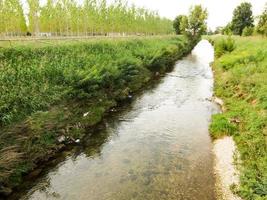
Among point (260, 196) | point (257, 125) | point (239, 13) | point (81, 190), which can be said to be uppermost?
point (239, 13)

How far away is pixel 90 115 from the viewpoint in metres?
16.5

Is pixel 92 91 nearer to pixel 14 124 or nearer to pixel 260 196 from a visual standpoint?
pixel 14 124

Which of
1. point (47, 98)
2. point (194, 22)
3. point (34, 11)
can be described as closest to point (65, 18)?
point (34, 11)

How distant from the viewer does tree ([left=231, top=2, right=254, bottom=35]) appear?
63250 millimetres

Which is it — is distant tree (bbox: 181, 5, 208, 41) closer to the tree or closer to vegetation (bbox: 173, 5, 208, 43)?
vegetation (bbox: 173, 5, 208, 43)

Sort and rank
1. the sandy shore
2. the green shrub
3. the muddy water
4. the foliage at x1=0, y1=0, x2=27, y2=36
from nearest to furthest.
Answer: the sandy shore < the muddy water < the green shrub < the foliage at x1=0, y1=0, x2=27, y2=36

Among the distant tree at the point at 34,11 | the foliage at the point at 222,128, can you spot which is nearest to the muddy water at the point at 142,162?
the foliage at the point at 222,128

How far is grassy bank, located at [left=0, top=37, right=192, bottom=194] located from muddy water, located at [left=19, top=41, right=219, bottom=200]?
1.04 m

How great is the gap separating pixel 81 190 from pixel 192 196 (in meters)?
4.01

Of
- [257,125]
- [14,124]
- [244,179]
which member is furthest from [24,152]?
[257,125]

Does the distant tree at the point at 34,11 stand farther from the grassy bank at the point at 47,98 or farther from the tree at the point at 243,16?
the tree at the point at 243,16

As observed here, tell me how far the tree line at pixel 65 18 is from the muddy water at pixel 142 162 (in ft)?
93.1

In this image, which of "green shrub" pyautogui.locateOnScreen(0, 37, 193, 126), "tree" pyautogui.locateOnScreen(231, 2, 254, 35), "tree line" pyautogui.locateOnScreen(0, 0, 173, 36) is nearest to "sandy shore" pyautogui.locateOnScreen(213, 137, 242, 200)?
"green shrub" pyautogui.locateOnScreen(0, 37, 193, 126)

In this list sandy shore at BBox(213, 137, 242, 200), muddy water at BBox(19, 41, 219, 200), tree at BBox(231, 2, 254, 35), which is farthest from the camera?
tree at BBox(231, 2, 254, 35)
